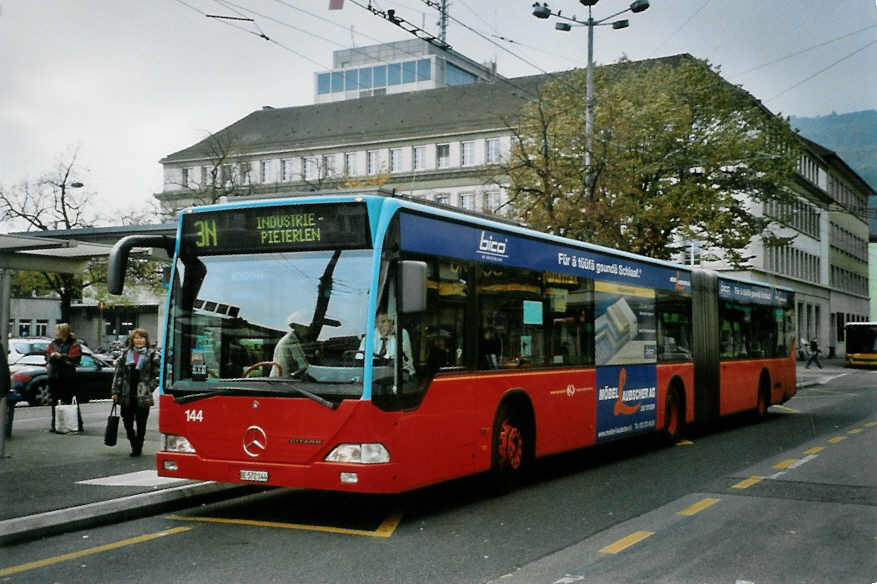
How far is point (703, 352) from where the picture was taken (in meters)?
18.8

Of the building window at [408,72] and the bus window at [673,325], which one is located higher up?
the building window at [408,72]

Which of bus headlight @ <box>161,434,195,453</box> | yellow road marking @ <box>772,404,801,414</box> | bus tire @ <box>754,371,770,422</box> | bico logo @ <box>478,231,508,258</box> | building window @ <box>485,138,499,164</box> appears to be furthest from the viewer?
building window @ <box>485,138,499,164</box>

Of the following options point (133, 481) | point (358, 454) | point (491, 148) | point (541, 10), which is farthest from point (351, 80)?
point (358, 454)

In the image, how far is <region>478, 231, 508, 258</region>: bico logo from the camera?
11.1 meters

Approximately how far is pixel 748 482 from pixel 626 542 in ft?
14.1

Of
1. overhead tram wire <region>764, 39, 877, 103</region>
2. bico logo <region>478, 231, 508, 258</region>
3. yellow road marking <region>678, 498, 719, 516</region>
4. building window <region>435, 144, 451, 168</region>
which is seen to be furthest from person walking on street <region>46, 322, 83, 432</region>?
building window <region>435, 144, 451, 168</region>

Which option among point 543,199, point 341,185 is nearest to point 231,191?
point 341,185

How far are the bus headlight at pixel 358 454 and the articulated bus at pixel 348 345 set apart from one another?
12 mm

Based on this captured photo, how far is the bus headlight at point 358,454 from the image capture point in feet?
29.8

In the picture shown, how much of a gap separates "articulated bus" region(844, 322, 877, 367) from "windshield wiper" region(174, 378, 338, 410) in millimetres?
58433

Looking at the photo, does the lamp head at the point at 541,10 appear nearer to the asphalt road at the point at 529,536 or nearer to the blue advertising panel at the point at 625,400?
the blue advertising panel at the point at 625,400

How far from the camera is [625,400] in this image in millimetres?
14992

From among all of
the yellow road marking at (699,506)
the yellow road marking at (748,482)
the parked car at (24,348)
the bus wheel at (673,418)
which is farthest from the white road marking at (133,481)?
the parked car at (24,348)

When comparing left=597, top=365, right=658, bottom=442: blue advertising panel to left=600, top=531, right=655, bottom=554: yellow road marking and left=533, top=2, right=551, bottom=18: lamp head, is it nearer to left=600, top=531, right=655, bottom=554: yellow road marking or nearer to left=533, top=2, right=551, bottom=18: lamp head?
left=600, top=531, right=655, bottom=554: yellow road marking
